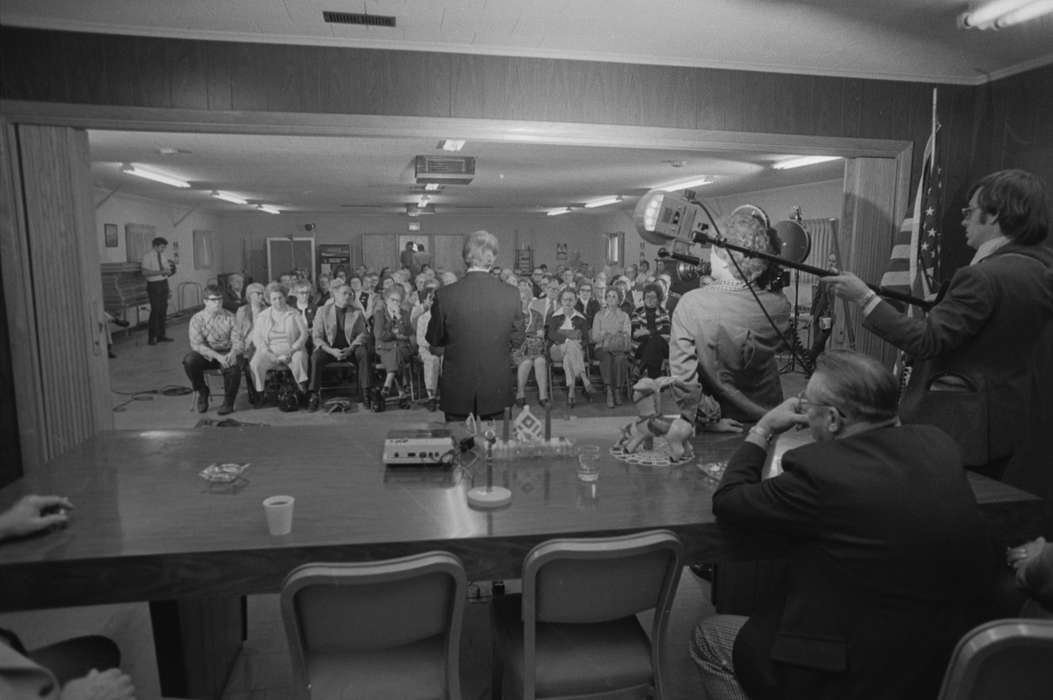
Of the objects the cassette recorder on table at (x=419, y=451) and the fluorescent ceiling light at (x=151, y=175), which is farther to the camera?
the fluorescent ceiling light at (x=151, y=175)

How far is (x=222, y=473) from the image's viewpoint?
5.79 feet

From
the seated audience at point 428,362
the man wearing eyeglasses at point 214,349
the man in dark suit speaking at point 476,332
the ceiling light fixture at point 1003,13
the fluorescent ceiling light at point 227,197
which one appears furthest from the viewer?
the fluorescent ceiling light at point 227,197

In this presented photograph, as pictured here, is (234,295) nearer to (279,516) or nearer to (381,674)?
(279,516)

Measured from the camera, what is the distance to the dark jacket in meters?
1.98

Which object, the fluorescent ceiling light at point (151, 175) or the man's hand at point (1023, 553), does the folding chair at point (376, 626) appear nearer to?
the man's hand at point (1023, 553)

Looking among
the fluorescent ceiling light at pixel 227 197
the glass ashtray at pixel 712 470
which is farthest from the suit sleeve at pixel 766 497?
the fluorescent ceiling light at pixel 227 197

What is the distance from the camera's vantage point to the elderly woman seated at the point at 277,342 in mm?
5781

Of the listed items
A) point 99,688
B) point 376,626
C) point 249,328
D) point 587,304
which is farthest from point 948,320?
point 249,328

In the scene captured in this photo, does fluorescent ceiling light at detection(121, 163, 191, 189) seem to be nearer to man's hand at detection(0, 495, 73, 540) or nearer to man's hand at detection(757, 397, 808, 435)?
man's hand at detection(0, 495, 73, 540)

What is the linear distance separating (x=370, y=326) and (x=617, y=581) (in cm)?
509

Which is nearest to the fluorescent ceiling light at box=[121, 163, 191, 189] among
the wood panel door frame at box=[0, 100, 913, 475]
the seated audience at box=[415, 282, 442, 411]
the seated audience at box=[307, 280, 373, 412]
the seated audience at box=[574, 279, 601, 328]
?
the seated audience at box=[307, 280, 373, 412]

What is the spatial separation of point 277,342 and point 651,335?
3375 millimetres

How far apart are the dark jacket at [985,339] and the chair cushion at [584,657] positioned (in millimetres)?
1244

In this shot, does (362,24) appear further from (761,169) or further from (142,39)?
(761,169)
